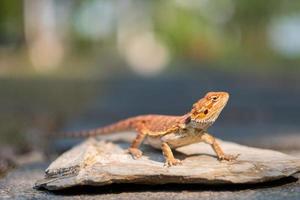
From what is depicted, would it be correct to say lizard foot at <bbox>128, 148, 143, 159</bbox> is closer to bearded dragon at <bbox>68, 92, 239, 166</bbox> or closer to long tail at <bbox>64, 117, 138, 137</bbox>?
bearded dragon at <bbox>68, 92, 239, 166</bbox>

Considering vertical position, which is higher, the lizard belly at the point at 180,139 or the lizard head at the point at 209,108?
the lizard head at the point at 209,108

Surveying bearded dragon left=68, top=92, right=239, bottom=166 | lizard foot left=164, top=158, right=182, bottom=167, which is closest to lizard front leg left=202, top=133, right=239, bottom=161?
bearded dragon left=68, top=92, right=239, bottom=166

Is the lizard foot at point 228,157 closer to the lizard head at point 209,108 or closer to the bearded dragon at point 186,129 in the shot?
the bearded dragon at point 186,129

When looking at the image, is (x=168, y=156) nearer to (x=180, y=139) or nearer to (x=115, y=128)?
(x=180, y=139)

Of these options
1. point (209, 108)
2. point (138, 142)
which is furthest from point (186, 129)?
point (138, 142)

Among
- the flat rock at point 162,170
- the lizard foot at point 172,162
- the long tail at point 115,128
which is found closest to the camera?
the flat rock at point 162,170

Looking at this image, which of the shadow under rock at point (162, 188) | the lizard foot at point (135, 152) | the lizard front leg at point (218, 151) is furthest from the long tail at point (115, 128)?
the shadow under rock at point (162, 188)
